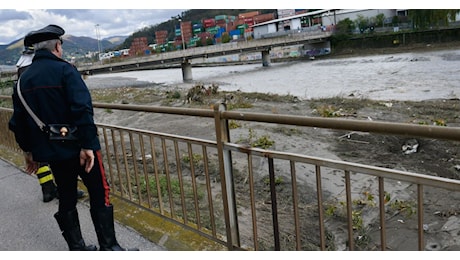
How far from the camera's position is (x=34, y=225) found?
3510 mm

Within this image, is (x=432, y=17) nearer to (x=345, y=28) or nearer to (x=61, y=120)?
(x=345, y=28)

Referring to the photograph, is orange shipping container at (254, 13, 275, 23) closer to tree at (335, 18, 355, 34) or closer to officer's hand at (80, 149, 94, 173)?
tree at (335, 18, 355, 34)

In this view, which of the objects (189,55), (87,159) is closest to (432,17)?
(189,55)

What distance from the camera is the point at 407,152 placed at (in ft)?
26.5

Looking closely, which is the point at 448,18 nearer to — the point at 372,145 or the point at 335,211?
the point at 372,145

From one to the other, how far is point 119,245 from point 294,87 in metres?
→ 21.1

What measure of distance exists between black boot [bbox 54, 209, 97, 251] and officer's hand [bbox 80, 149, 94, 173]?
1.55 ft

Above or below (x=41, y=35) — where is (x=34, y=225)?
below

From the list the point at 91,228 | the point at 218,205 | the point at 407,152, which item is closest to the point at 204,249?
the point at 91,228

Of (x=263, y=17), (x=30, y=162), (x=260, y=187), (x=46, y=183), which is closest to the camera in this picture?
(x=30, y=162)

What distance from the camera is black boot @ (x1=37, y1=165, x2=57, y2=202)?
3.95 meters

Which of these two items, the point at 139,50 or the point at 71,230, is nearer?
the point at 71,230

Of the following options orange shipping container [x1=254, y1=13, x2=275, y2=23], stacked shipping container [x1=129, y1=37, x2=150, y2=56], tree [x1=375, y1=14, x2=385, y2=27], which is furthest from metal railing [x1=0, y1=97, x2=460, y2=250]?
orange shipping container [x1=254, y1=13, x2=275, y2=23]

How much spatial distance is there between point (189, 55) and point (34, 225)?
37311 mm
